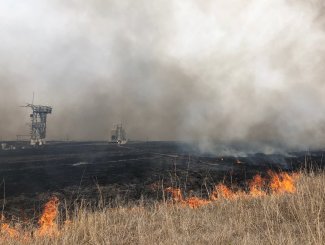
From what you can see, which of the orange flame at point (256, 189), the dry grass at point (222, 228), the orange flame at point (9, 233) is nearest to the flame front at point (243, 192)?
the orange flame at point (256, 189)

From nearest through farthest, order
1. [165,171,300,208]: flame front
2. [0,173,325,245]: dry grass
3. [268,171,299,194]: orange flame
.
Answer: [0,173,325,245]: dry grass, [165,171,300,208]: flame front, [268,171,299,194]: orange flame

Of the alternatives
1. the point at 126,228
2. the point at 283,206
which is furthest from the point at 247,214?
the point at 126,228

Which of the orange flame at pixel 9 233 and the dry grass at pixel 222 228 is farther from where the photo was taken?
the orange flame at pixel 9 233

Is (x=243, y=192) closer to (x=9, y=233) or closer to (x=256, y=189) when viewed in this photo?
(x=256, y=189)

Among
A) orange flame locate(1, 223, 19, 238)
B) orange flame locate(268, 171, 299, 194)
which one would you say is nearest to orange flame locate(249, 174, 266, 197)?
orange flame locate(268, 171, 299, 194)

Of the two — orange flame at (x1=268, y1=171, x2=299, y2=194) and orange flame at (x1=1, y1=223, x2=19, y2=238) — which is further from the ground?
orange flame at (x1=268, y1=171, x2=299, y2=194)

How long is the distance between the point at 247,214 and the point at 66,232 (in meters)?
7.50

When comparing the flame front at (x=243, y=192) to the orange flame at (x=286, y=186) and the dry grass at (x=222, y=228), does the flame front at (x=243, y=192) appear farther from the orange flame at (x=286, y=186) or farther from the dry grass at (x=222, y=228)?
the dry grass at (x=222, y=228)

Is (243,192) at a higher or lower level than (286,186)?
lower

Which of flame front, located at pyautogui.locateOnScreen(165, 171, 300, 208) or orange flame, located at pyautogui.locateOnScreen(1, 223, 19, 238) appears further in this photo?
flame front, located at pyautogui.locateOnScreen(165, 171, 300, 208)

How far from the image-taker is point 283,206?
15.3 metres

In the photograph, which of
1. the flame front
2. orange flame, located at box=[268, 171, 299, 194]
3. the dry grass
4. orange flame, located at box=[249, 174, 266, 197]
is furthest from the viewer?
orange flame, located at box=[249, 174, 266, 197]

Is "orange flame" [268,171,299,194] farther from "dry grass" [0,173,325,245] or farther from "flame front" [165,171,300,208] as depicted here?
"dry grass" [0,173,325,245]

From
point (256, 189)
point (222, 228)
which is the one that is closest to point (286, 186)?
point (256, 189)
